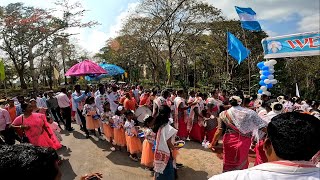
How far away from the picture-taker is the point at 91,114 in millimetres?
8250

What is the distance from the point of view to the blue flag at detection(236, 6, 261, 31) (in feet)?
36.3

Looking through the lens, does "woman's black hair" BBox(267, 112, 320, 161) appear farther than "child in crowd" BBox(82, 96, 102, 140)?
No

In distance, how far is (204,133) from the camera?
26.5 feet

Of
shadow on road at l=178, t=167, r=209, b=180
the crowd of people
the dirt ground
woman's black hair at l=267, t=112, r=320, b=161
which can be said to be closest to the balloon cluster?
the crowd of people

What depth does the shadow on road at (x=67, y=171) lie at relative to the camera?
5723 millimetres

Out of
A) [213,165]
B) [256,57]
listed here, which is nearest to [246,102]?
[213,165]

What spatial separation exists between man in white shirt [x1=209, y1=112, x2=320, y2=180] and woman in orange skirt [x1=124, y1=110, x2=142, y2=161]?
16.7 ft

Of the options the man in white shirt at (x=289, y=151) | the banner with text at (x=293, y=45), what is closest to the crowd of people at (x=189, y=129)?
the man in white shirt at (x=289, y=151)

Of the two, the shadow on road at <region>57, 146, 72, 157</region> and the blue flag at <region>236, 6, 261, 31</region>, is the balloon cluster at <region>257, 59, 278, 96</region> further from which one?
the shadow on road at <region>57, 146, 72, 157</region>

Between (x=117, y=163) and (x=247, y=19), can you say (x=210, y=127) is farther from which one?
(x=247, y=19)

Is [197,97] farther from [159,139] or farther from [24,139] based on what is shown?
[24,139]

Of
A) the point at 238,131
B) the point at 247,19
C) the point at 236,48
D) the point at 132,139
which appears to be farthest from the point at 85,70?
the point at 247,19

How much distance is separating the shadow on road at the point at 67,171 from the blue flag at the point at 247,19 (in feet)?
28.4

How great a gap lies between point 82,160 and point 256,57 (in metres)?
24.4
